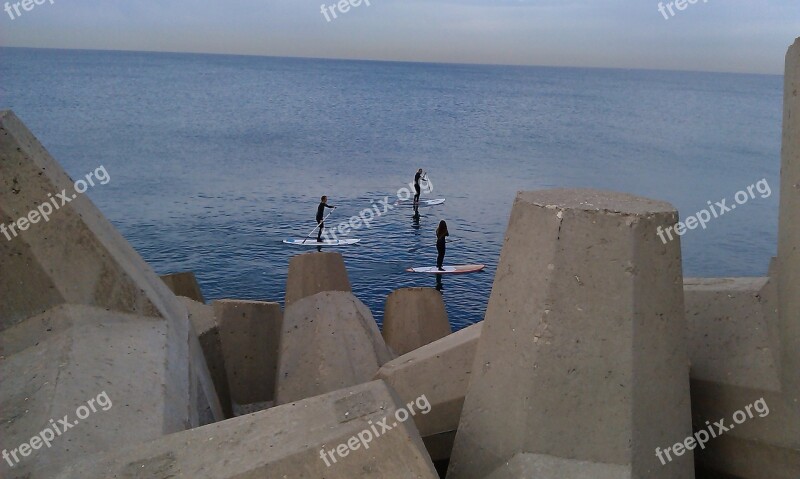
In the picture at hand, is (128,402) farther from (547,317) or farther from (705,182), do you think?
(705,182)

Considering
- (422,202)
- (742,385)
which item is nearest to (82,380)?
(742,385)

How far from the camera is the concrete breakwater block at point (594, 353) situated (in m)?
3.47

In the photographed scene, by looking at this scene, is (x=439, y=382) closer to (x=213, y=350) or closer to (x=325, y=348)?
(x=325, y=348)

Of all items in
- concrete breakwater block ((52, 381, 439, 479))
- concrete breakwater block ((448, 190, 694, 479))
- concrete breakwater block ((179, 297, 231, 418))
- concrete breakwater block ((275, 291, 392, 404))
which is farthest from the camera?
concrete breakwater block ((179, 297, 231, 418))

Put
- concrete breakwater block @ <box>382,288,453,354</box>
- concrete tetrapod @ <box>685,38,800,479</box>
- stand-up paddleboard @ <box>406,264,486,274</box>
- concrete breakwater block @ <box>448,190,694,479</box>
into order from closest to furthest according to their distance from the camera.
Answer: concrete breakwater block @ <box>448,190,694,479</box> → concrete tetrapod @ <box>685,38,800,479</box> → concrete breakwater block @ <box>382,288,453,354</box> → stand-up paddleboard @ <box>406,264,486,274</box>

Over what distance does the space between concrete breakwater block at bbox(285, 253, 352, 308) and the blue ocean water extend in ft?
22.3

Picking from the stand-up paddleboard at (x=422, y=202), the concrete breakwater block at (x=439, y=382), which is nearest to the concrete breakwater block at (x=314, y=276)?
the concrete breakwater block at (x=439, y=382)

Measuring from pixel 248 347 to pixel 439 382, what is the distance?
9.73 feet

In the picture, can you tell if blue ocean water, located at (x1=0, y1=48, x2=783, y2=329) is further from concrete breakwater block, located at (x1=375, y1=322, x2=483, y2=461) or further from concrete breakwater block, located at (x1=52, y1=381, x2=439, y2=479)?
concrete breakwater block, located at (x1=52, y1=381, x2=439, y2=479)

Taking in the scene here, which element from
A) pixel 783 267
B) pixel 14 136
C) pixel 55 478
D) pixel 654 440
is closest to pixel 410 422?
pixel 654 440

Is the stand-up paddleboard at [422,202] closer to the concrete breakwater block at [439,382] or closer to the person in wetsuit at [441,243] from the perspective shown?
the person in wetsuit at [441,243]

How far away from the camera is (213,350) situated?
20.4 feet

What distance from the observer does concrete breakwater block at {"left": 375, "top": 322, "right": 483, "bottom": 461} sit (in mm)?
4566

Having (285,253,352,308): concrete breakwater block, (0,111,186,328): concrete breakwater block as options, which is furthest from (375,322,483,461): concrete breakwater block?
(285,253,352,308): concrete breakwater block
